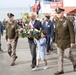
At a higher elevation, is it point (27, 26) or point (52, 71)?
point (27, 26)

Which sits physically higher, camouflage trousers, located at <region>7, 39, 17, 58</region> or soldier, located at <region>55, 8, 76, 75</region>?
soldier, located at <region>55, 8, 76, 75</region>

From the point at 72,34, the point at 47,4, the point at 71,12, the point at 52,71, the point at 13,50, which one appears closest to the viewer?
the point at 72,34

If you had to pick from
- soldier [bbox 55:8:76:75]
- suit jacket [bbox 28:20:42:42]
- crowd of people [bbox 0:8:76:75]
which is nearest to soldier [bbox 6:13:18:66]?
crowd of people [bbox 0:8:76:75]

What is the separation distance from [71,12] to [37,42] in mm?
24128

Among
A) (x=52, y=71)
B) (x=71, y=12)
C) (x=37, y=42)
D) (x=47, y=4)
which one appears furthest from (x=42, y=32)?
(x=47, y=4)

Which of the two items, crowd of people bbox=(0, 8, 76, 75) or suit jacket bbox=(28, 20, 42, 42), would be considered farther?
suit jacket bbox=(28, 20, 42, 42)

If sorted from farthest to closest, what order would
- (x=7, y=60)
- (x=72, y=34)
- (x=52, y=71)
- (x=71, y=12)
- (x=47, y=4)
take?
(x=47, y=4)
(x=71, y=12)
(x=7, y=60)
(x=52, y=71)
(x=72, y=34)

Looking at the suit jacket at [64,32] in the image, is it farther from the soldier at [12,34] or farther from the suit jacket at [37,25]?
the soldier at [12,34]

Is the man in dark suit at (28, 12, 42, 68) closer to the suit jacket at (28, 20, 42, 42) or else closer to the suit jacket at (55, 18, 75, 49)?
the suit jacket at (28, 20, 42, 42)

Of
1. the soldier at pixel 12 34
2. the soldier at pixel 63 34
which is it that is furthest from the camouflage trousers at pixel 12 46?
the soldier at pixel 63 34

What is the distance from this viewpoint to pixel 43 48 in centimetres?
1073

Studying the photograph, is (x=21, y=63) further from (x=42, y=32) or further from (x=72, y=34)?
(x=72, y=34)

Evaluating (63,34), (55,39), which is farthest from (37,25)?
(63,34)

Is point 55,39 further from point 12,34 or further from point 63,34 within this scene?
point 12,34
